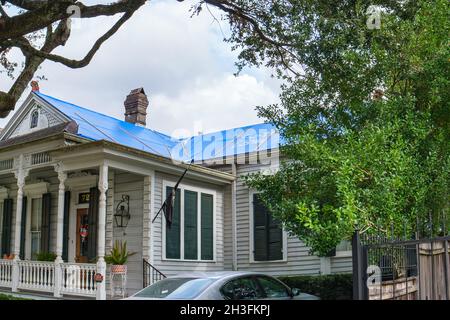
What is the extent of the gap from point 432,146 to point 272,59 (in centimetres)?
663

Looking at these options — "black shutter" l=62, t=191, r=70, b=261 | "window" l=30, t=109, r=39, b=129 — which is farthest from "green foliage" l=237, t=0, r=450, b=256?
"window" l=30, t=109, r=39, b=129

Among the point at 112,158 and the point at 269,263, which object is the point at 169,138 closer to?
the point at 269,263

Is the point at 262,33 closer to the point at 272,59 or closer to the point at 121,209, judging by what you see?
the point at 272,59

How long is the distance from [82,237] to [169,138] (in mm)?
6134

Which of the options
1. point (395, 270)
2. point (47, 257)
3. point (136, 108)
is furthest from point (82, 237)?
point (395, 270)

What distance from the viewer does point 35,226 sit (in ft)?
59.9

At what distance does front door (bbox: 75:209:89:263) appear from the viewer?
16484mm

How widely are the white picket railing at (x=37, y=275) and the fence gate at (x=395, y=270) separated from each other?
1039cm

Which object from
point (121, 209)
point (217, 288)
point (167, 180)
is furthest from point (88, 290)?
point (217, 288)

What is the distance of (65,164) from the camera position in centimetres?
1508

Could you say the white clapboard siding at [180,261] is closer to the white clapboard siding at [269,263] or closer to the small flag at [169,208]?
the small flag at [169,208]

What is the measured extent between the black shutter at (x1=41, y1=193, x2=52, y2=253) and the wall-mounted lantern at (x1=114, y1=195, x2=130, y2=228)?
283 centimetres

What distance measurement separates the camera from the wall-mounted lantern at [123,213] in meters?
16.0

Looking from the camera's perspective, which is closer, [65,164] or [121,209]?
[65,164]
